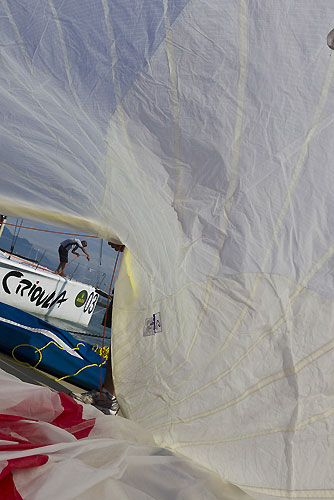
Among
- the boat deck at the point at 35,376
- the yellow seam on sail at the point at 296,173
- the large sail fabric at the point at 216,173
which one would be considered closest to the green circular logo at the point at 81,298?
the boat deck at the point at 35,376

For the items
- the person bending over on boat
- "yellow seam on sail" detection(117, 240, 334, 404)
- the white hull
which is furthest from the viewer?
the person bending over on boat

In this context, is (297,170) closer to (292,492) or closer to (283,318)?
(283,318)

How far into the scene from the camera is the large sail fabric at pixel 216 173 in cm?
134

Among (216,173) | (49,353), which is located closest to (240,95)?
(216,173)

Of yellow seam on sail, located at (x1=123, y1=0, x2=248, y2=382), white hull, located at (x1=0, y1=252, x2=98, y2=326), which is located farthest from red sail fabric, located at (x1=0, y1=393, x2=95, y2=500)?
white hull, located at (x1=0, y1=252, x2=98, y2=326)

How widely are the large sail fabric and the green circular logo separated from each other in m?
7.44

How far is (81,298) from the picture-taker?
361 inches

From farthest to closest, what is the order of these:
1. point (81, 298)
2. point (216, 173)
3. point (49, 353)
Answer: point (81, 298), point (49, 353), point (216, 173)

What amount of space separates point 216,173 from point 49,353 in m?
2.40

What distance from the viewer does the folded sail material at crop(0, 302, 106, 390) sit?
3.25m

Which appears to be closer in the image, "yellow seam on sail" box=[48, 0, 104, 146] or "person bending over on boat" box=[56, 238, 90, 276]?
"yellow seam on sail" box=[48, 0, 104, 146]

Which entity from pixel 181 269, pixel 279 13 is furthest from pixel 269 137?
pixel 181 269

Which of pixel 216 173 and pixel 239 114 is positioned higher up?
pixel 239 114

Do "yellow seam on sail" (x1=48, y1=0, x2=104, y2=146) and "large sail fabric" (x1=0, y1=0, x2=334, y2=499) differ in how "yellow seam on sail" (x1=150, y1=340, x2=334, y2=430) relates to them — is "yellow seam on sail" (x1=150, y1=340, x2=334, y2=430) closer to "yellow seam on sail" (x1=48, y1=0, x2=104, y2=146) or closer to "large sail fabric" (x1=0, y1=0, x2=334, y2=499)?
"large sail fabric" (x1=0, y1=0, x2=334, y2=499)
